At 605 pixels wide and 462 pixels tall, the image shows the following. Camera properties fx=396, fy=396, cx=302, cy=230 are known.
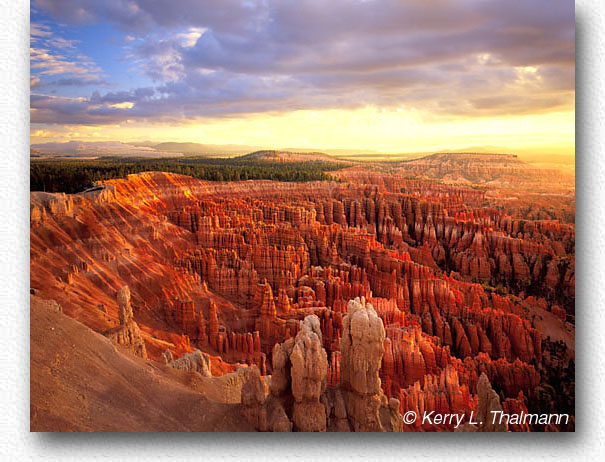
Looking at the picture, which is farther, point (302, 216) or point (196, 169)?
point (302, 216)

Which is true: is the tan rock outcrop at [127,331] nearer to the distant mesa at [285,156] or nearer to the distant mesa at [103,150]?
the distant mesa at [103,150]

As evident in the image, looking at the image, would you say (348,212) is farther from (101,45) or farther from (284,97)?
(101,45)

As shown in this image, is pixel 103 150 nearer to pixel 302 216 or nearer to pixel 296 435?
pixel 302 216

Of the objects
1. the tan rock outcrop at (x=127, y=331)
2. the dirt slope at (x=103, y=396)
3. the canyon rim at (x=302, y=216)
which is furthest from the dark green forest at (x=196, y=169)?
the dirt slope at (x=103, y=396)

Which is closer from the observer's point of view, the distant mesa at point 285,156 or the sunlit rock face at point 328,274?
the sunlit rock face at point 328,274

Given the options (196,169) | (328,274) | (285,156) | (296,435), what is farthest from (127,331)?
(285,156)
